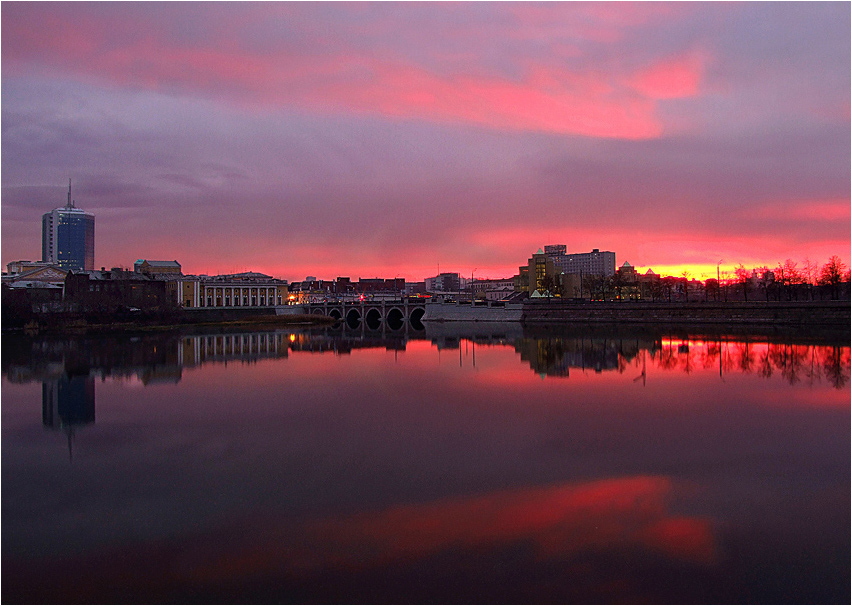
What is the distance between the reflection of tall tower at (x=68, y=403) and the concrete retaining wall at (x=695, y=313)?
52.3m

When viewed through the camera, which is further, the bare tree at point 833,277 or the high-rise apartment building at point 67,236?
the high-rise apartment building at point 67,236

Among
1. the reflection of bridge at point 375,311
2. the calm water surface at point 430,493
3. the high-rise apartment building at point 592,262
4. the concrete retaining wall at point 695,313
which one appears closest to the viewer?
the calm water surface at point 430,493

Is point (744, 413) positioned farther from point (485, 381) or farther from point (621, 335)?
point (621, 335)

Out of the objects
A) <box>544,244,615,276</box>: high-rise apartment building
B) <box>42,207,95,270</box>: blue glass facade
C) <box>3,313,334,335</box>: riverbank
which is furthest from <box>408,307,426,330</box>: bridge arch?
<box>42,207,95,270</box>: blue glass facade

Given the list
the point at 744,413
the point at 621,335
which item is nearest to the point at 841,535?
the point at 744,413

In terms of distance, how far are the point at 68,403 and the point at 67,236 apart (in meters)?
203

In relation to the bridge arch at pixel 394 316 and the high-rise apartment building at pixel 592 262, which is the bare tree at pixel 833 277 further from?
the high-rise apartment building at pixel 592 262

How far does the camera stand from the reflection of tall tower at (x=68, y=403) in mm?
15332

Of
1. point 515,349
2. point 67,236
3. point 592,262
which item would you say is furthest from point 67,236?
point 515,349

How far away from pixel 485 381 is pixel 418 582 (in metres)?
16.6

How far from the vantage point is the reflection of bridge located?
86.4m

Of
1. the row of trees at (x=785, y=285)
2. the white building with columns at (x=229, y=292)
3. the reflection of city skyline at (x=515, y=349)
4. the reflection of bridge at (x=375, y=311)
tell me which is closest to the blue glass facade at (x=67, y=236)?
the white building with columns at (x=229, y=292)

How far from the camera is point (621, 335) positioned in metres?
46.0

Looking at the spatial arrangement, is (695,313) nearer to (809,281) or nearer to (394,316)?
(809,281)
